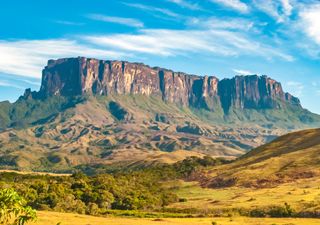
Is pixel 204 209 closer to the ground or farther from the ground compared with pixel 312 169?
closer to the ground

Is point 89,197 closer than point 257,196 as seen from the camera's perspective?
No

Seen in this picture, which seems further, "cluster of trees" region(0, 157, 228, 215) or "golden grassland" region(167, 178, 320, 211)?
"cluster of trees" region(0, 157, 228, 215)

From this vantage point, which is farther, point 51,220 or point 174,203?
point 174,203

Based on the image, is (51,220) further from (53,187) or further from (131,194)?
(131,194)

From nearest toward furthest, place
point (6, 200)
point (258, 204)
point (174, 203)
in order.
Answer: point (6, 200) < point (258, 204) < point (174, 203)

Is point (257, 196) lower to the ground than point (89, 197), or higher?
higher

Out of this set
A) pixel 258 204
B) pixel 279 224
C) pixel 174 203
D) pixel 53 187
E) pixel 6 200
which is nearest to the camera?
pixel 6 200

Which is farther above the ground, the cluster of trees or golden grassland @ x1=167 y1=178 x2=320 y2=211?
golden grassland @ x1=167 y1=178 x2=320 y2=211

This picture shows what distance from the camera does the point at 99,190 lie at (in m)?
168

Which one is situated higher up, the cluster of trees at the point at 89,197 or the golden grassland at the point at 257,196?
the golden grassland at the point at 257,196

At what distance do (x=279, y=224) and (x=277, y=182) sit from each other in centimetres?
9367

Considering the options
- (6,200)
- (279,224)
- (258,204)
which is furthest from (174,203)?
(6,200)

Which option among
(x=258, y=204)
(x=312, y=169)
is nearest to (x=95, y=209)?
(x=258, y=204)

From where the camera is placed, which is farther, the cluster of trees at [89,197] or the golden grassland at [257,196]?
the cluster of trees at [89,197]
